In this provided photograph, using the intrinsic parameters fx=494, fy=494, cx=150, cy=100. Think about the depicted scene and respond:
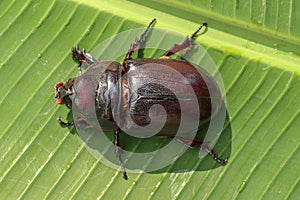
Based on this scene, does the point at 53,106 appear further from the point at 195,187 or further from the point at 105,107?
the point at 195,187

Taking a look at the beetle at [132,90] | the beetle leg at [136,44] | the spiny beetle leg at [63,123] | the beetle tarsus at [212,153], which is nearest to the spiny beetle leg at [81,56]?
the beetle at [132,90]

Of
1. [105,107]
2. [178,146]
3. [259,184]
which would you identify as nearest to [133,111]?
[105,107]

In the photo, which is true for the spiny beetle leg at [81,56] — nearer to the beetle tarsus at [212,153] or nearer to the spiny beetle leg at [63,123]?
the spiny beetle leg at [63,123]

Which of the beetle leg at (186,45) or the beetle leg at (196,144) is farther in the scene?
the beetle leg at (186,45)

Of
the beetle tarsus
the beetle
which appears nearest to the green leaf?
the beetle tarsus

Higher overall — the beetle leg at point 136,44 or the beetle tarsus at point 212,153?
the beetle leg at point 136,44

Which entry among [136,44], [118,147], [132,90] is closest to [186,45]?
[136,44]

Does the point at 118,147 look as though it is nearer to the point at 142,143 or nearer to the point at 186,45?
the point at 142,143

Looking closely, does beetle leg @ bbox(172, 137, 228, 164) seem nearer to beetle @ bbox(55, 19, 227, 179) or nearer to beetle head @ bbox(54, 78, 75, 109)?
beetle @ bbox(55, 19, 227, 179)
